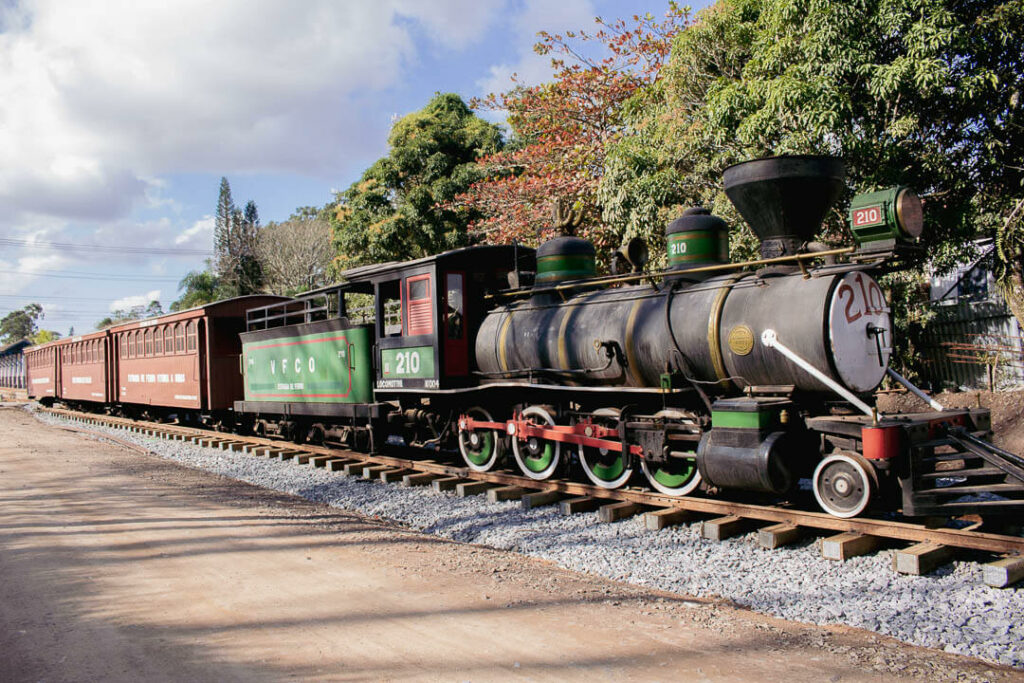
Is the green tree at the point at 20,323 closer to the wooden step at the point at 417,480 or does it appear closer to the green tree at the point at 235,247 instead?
the green tree at the point at 235,247

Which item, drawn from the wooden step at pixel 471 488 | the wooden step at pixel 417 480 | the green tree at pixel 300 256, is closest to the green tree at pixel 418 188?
the wooden step at pixel 417 480

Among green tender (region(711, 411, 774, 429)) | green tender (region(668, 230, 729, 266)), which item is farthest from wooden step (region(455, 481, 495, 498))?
green tender (region(668, 230, 729, 266))

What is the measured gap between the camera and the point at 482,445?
9164mm

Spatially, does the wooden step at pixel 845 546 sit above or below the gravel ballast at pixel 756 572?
above

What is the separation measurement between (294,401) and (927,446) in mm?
9567

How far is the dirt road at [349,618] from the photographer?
12.1ft

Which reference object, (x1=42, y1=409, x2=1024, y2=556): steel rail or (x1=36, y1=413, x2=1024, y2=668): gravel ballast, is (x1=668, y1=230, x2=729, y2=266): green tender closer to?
(x1=42, y1=409, x2=1024, y2=556): steel rail

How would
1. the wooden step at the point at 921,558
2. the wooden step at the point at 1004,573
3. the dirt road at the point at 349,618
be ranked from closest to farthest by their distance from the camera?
1. the dirt road at the point at 349,618
2. the wooden step at the point at 1004,573
3. the wooden step at the point at 921,558

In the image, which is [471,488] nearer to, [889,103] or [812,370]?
[812,370]

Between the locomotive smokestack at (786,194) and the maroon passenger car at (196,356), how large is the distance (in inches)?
431

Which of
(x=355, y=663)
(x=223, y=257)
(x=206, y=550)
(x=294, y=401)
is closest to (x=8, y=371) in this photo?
(x=223, y=257)

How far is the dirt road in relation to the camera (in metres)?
3.68

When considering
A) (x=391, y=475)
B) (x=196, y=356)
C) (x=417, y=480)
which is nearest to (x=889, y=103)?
(x=417, y=480)

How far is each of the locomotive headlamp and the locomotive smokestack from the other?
568mm
